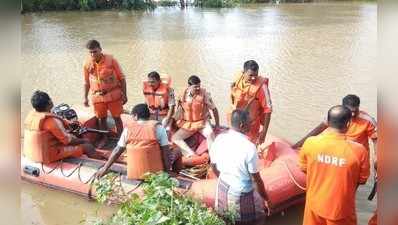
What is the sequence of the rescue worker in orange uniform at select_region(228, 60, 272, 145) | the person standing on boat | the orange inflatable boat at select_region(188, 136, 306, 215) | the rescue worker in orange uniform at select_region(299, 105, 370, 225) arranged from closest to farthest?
the rescue worker in orange uniform at select_region(299, 105, 370, 225) → the orange inflatable boat at select_region(188, 136, 306, 215) → the rescue worker in orange uniform at select_region(228, 60, 272, 145) → the person standing on boat

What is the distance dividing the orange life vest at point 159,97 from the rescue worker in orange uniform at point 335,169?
8.72 feet

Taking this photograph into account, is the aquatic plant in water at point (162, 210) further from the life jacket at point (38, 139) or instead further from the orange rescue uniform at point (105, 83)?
the orange rescue uniform at point (105, 83)

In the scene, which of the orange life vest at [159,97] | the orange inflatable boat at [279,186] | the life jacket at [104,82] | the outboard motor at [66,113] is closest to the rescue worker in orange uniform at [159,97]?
the orange life vest at [159,97]

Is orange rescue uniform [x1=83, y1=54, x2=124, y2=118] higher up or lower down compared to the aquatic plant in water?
higher up

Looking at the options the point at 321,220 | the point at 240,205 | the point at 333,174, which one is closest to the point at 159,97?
the point at 240,205

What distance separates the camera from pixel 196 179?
14.7 feet

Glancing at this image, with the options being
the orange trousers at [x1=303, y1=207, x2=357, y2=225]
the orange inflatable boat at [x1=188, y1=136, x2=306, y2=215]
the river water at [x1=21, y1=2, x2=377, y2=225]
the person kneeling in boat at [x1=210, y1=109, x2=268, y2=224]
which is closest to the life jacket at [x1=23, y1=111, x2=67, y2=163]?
the river water at [x1=21, y1=2, x2=377, y2=225]

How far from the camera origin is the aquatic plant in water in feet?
9.11

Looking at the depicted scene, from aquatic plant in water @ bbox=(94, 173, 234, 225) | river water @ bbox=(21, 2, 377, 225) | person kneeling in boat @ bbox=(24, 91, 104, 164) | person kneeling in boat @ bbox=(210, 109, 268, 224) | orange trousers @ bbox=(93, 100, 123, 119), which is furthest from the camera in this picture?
river water @ bbox=(21, 2, 377, 225)

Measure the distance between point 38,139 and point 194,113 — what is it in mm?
1439

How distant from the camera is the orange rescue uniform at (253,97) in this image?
15.7ft

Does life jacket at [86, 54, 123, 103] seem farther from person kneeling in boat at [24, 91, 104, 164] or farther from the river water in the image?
the river water

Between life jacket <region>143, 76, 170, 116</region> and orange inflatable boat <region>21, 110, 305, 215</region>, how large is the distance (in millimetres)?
482

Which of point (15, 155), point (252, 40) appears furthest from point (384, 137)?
point (252, 40)
